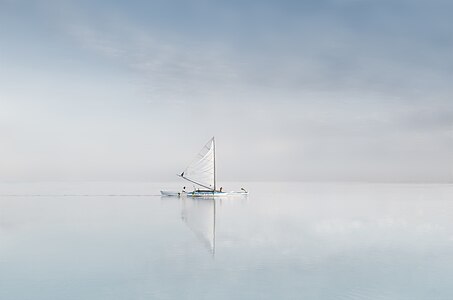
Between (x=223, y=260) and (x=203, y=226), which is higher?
(x=203, y=226)

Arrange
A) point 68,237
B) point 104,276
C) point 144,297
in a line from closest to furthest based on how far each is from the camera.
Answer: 1. point 144,297
2. point 104,276
3. point 68,237

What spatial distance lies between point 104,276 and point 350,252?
16470 mm

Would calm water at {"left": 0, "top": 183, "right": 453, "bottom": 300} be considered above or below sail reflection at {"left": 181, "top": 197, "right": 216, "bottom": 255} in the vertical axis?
below

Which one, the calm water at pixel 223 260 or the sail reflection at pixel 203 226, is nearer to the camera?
the calm water at pixel 223 260

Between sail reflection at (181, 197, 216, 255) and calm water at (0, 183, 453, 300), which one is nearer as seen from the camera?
calm water at (0, 183, 453, 300)

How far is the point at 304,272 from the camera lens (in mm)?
25312

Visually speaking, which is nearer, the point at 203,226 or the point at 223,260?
the point at 223,260

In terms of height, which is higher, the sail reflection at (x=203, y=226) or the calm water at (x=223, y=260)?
the sail reflection at (x=203, y=226)

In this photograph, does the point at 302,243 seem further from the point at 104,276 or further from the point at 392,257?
the point at 104,276

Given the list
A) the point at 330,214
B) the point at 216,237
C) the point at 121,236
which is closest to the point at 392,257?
the point at 216,237

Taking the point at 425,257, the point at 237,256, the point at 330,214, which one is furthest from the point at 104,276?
the point at 330,214

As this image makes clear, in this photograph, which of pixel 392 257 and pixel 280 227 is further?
pixel 280 227

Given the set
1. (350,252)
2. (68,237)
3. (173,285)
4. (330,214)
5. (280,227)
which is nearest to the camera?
(173,285)

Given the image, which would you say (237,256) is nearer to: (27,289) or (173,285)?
(173,285)
